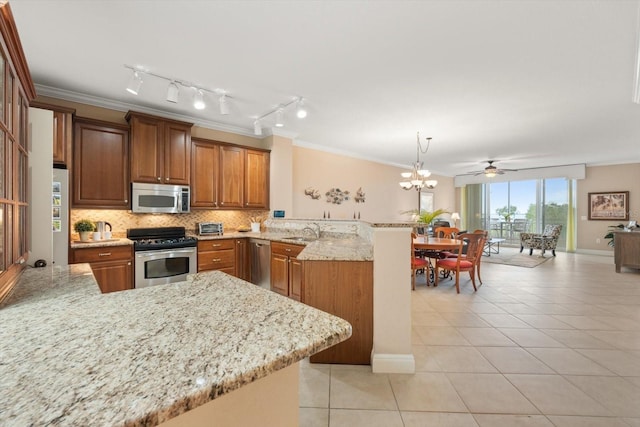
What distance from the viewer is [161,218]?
391cm

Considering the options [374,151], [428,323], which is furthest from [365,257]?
[374,151]

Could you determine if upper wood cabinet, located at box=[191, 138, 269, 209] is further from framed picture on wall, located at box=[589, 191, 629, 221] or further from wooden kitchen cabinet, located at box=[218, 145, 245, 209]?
framed picture on wall, located at box=[589, 191, 629, 221]

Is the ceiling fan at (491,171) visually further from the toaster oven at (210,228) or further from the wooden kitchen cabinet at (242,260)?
the toaster oven at (210,228)

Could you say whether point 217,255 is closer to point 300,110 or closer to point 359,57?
point 300,110

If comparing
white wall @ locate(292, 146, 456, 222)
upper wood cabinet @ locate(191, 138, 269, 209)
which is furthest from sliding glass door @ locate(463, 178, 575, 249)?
upper wood cabinet @ locate(191, 138, 269, 209)

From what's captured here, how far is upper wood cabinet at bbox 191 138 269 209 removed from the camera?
156 inches

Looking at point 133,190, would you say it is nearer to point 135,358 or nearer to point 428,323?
point 135,358

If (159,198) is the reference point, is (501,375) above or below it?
below

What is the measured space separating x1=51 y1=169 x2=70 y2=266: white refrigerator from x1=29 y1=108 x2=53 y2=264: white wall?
1274 mm

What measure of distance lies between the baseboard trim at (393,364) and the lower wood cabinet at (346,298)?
0.31ft

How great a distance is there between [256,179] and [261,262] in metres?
1.43

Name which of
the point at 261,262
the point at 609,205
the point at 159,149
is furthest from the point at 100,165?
the point at 609,205

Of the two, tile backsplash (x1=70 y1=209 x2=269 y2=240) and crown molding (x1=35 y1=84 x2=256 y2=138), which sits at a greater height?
crown molding (x1=35 y1=84 x2=256 y2=138)

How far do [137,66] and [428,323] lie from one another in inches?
157
